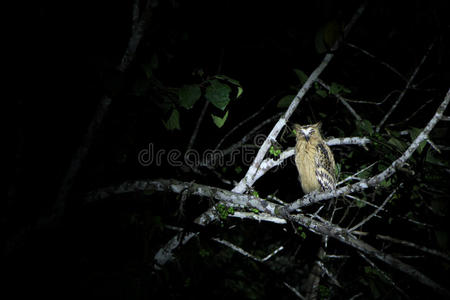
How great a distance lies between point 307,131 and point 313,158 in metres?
0.40

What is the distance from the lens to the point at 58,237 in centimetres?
280

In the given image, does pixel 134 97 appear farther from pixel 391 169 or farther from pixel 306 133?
pixel 306 133

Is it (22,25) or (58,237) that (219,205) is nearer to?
(58,237)

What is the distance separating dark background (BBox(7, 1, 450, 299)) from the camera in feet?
7.25

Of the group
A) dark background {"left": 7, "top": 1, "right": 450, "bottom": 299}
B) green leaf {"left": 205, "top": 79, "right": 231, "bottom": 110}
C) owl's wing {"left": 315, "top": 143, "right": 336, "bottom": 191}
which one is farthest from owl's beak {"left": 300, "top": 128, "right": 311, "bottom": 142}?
green leaf {"left": 205, "top": 79, "right": 231, "bottom": 110}

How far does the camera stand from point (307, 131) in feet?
11.8

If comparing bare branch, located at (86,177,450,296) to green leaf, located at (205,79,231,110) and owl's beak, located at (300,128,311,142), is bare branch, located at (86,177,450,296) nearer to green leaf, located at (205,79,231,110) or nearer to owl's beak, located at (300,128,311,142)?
green leaf, located at (205,79,231,110)

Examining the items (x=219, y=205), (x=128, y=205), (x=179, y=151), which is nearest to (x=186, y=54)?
(x=179, y=151)

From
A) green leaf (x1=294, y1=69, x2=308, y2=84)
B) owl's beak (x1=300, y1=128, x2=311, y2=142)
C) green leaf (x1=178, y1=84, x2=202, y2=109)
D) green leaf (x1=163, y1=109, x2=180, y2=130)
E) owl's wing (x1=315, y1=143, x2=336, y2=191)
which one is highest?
green leaf (x1=294, y1=69, x2=308, y2=84)

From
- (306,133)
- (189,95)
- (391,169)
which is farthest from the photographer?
(306,133)

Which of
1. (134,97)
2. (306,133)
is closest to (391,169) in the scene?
(306,133)

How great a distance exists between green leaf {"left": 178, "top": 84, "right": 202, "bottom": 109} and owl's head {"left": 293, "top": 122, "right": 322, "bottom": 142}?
2046 mm

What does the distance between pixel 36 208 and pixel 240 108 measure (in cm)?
323

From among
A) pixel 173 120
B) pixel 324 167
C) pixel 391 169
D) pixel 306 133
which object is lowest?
pixel 324 167
